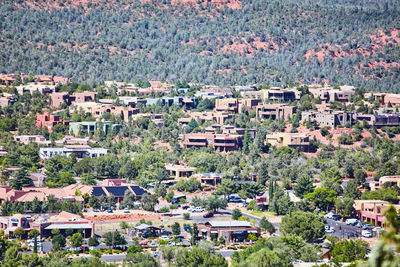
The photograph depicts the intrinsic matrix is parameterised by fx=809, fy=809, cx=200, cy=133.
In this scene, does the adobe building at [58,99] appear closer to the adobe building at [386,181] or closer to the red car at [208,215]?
the red car at [208,215]

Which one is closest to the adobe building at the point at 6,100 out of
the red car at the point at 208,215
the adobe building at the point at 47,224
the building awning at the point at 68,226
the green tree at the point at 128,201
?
the green tree at the point at 128,201

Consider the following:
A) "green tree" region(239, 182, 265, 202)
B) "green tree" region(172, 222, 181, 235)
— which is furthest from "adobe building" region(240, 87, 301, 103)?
→ "green tree" region(172, 222, 181, 235)

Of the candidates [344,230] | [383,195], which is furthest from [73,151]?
[344,230]

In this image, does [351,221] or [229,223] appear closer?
[229,223]

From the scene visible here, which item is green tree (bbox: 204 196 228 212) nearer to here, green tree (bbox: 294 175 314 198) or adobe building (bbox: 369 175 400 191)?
green tree (bbox: 294 175 314 198)

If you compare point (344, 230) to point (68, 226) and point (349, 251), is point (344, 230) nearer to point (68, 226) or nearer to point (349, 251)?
point (349, 251)

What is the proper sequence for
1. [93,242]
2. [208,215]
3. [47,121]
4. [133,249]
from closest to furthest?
1. [133,249]
2. [93,242]
3. [208,215]
4. [47,121]

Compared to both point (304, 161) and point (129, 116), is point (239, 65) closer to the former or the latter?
point (129, 116)
